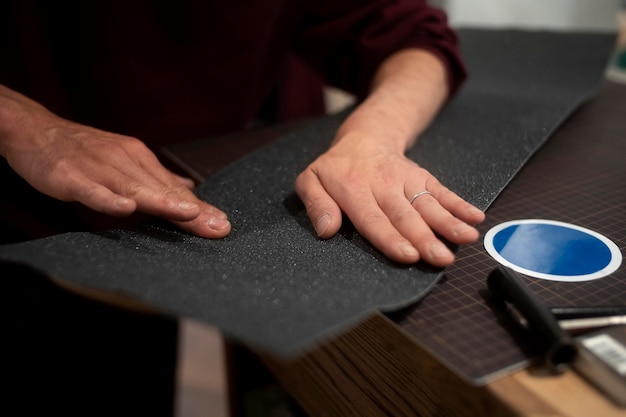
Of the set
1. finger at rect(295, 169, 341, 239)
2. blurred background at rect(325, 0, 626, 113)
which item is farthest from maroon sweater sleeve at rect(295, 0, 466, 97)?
blurred background at rect(325, 0, 626, 113)

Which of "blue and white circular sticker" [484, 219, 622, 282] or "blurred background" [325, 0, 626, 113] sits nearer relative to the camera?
"blue and white circular sticker" [484, 219, 622, 282]

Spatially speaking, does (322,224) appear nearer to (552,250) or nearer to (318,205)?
(318,205)

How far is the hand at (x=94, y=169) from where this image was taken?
51 cm

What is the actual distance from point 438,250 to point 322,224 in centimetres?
11

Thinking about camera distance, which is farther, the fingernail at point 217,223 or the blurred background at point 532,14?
the blurred background at point 532,14

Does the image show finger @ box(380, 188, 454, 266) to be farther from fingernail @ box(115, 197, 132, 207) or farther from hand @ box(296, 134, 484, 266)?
fingernail @ box(115, 197, 132, 207)

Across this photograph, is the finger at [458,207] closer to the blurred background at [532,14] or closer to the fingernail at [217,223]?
the fingernail at [217,223]

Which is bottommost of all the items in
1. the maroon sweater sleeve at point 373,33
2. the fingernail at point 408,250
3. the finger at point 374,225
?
the finger at point 374,225

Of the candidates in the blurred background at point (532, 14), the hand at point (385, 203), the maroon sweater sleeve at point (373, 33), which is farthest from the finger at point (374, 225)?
the blurred background at point (532, 14)

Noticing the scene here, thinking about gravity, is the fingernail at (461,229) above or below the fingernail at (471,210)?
below

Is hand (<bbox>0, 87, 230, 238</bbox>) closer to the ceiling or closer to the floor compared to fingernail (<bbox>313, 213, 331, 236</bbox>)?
closer to the floor

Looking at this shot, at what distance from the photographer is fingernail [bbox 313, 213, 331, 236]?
20.1 inches

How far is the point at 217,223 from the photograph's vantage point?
1.71 ft

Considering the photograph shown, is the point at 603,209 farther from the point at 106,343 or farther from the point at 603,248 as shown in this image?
the point at 106,343
